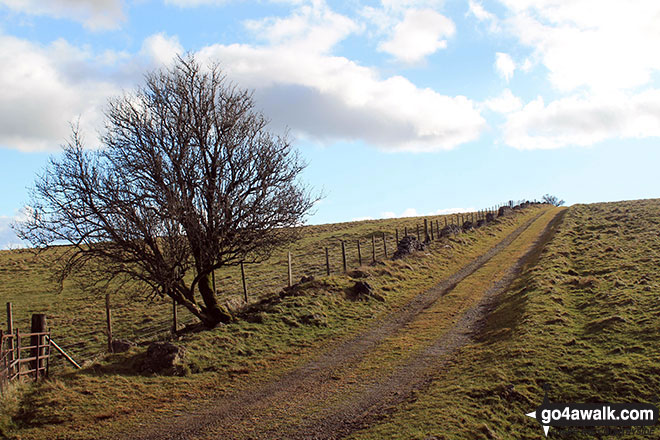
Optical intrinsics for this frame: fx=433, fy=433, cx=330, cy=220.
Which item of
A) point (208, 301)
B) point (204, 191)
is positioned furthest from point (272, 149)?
point (208, 301)

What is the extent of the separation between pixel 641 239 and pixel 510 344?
26.0 meters

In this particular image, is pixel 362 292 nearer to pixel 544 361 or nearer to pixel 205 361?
pixel 205 361

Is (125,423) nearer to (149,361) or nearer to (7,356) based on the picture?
(149,361)

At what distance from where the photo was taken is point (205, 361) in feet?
45.5

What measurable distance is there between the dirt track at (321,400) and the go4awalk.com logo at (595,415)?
3.04 m

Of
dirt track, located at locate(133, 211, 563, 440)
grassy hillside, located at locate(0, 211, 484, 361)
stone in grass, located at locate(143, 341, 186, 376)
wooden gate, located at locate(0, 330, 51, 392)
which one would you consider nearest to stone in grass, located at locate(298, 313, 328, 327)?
dirt track, located at locate(133, 211, 563, 440)

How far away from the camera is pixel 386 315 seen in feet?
64.4

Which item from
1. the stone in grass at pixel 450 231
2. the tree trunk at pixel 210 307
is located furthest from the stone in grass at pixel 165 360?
the stone in grass at pixel 450 231

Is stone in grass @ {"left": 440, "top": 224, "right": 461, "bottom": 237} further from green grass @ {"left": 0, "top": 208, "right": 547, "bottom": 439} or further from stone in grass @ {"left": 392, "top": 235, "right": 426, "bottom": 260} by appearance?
green grass @ {"left": 0, "top": 208, "right": 547, "bottom": 439}

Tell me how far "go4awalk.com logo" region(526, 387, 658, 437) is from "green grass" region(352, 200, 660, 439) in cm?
20

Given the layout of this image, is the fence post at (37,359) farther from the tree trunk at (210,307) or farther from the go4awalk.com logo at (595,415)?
A: the go4awalk.com logo at (595,415)

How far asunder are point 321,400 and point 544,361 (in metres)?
6.04

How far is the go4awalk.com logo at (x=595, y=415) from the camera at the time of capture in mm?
8891

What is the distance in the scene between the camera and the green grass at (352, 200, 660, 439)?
29.4 ft
